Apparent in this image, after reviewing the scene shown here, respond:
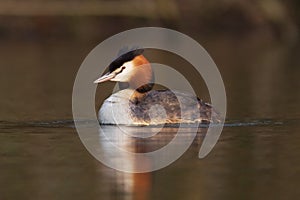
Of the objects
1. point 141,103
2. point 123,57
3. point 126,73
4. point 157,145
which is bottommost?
point 157,145

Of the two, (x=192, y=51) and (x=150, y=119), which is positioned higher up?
(x=192, y=51)

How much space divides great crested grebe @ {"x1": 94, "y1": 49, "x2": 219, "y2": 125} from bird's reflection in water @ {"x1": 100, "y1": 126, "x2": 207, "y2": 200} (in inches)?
6.2

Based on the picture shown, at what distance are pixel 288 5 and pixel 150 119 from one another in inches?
647

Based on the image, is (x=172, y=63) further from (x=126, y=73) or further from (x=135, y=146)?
(x=135, y=146)

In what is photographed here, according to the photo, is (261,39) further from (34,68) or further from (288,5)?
(34,68)

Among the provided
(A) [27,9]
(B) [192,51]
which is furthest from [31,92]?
(A) [27,9]

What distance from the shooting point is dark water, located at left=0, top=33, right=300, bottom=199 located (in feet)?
25.8

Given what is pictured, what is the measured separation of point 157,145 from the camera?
386 inches

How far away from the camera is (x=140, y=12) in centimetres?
2595

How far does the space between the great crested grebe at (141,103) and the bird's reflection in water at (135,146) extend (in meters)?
0.16

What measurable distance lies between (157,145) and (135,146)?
0.19m

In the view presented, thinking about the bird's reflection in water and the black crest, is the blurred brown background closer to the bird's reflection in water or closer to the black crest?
the bird's reflection in water

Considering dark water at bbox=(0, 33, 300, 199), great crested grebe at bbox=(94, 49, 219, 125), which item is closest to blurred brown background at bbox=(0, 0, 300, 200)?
dark water at bbox=(0, 33, 300, 199)

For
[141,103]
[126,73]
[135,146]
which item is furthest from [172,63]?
[135,146]
